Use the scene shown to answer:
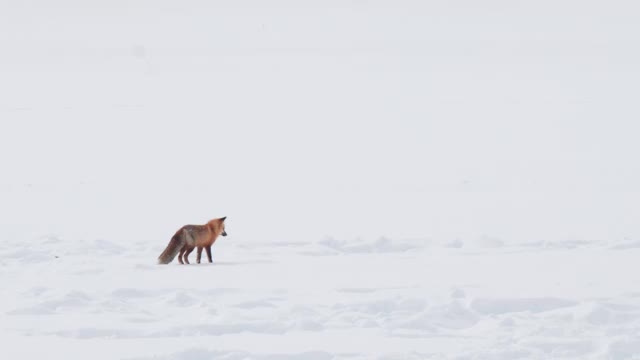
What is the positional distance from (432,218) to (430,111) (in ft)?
46.0

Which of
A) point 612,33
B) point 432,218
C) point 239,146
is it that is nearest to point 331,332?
point 432,218

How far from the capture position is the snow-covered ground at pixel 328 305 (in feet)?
23.0

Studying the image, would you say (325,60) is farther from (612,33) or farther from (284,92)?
(612,33)

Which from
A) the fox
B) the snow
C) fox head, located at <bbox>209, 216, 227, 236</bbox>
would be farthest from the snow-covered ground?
fox head, located at <bbox>209, 216, 227, 236</bbox>

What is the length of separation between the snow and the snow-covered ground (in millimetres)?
32

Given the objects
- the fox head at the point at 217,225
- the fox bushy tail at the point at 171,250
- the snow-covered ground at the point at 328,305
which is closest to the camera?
the snow-covered ground at the point at 328,305

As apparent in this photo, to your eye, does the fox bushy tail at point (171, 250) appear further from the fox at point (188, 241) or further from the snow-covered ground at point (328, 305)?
the snow-covered ground at point (328, 305)

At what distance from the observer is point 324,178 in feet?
64.1

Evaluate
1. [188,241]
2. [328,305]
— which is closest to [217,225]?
[188,241]

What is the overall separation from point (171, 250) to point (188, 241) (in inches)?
7.7

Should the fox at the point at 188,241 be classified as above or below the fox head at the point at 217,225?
below

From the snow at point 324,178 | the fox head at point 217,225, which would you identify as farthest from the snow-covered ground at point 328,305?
the fox head at point 217,225

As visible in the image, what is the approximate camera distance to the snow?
7719mm

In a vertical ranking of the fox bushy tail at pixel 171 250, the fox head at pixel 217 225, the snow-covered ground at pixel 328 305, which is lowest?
the snow-covered ground at pixel 328 305
